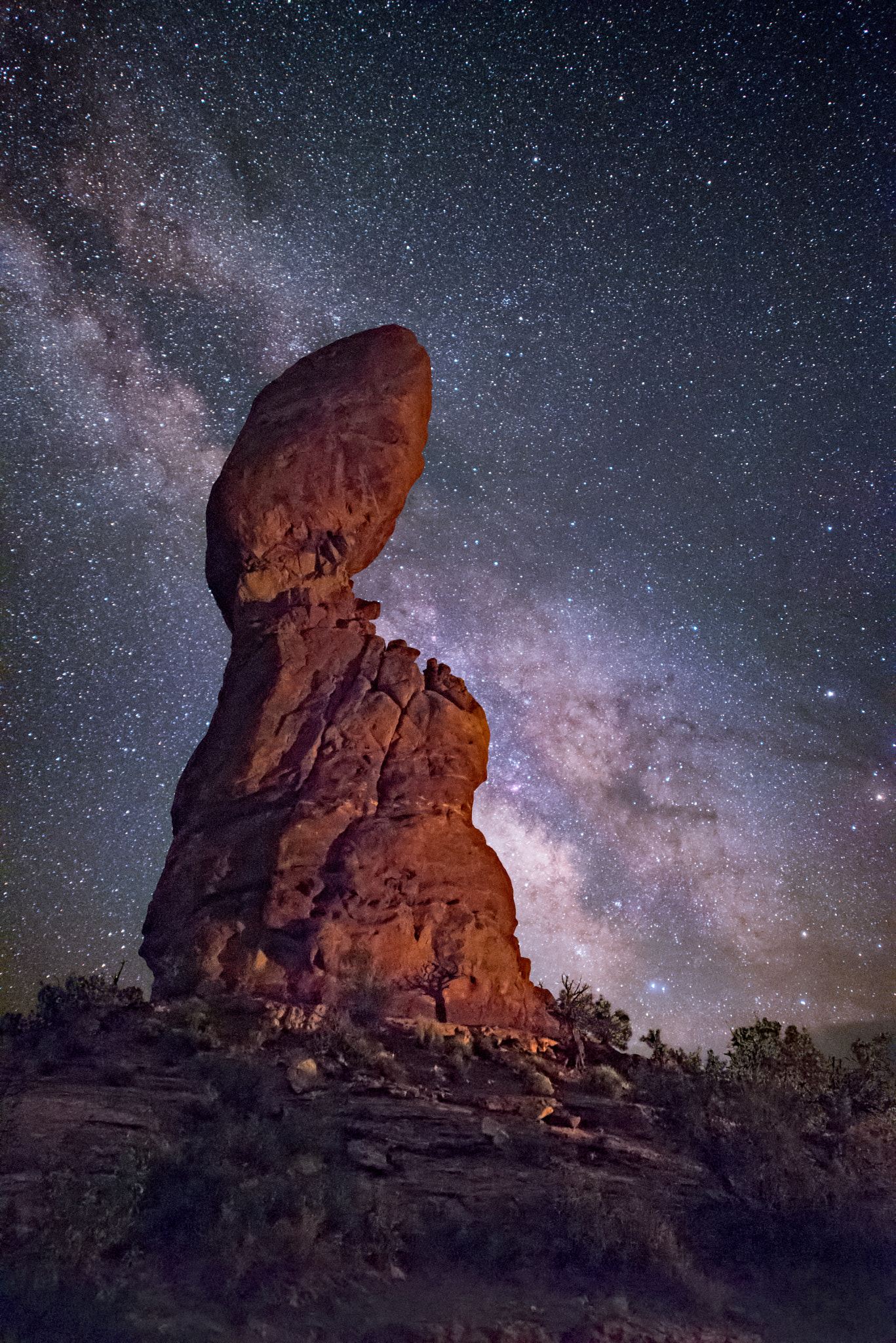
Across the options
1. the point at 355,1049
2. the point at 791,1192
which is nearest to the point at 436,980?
the point at 355,1049

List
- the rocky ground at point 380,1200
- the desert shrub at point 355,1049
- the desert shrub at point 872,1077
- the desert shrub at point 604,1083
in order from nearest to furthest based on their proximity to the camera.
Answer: the rocky ground at point 380,1200
the desert shrub at point 355,1049
the desert shrub at point 604,1083
the desert shrub at point 872,1077

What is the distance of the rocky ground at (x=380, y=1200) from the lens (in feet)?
25.1

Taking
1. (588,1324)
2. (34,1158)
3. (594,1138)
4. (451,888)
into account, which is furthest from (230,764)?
(588,1324)

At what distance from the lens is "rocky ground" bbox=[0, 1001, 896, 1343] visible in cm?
764

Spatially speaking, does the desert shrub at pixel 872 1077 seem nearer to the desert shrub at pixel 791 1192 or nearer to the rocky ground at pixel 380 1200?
the desert shrub at pixel 791 1192

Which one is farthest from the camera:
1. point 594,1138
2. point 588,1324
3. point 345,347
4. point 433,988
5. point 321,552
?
point 345,347

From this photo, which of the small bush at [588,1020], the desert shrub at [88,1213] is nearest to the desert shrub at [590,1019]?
the small bush at [588,1020]

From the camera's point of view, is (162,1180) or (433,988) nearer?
(162,1180)

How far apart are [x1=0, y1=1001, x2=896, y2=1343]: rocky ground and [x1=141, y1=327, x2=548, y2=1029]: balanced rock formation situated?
73.9 inches

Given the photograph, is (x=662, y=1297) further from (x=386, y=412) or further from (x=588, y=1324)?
(x=386, y=412)

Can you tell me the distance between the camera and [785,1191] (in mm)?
11055

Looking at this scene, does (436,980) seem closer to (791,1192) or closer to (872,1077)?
(791,1192)

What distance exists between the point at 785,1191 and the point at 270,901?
9.79 meters

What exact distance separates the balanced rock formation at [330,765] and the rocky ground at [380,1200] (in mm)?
1877
